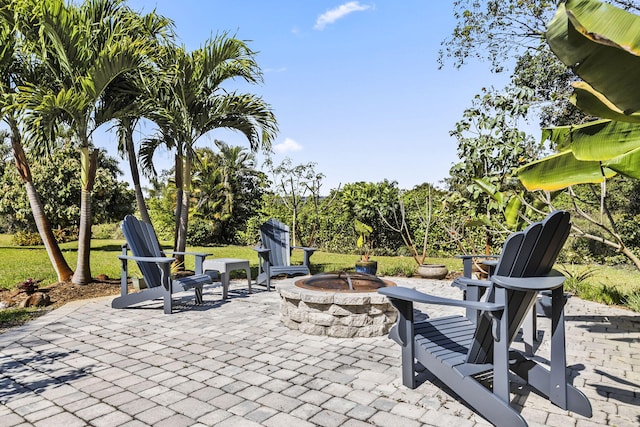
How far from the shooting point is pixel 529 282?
7.82ft

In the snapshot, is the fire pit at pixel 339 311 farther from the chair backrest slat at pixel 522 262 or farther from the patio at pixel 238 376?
the chair backrest slat at pixel 522 262

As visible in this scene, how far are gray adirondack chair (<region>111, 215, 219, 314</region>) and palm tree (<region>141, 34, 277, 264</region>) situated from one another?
8.25 ft

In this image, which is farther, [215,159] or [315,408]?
[215,159]

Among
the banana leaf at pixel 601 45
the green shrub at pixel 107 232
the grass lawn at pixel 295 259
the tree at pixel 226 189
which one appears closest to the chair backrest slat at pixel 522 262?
the banana leaf at pixel 601 45

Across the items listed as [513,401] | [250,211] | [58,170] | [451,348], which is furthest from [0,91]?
[250,211]

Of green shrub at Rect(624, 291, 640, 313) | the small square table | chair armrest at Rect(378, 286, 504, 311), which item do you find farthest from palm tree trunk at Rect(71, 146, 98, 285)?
green shrub at Rect(624, 291, 640, 313)

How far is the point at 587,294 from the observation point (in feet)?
22.2

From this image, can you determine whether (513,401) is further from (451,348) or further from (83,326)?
(83,326)

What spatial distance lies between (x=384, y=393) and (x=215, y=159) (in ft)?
60.0

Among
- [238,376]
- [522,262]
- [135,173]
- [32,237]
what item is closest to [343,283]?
[238,376]

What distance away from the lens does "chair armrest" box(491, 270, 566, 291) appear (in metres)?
2.23

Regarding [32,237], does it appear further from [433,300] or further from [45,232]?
[433,300]

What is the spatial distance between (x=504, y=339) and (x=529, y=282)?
0.37 m

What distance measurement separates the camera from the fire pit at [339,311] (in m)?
4.41
